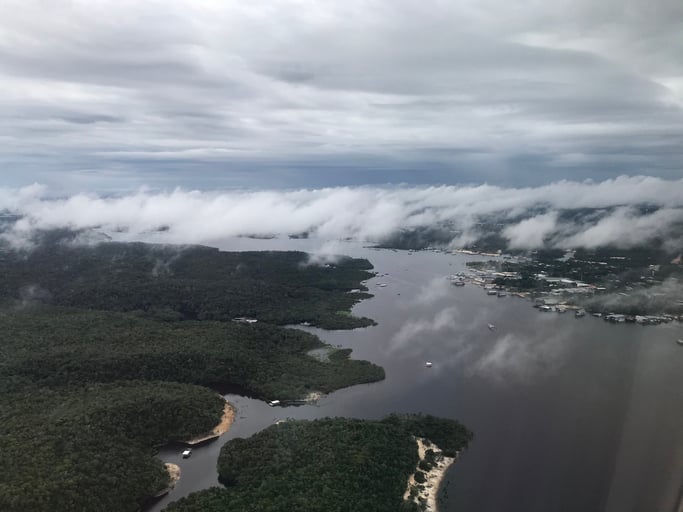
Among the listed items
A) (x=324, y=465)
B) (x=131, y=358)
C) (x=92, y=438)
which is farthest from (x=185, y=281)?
(x=324, y=465)

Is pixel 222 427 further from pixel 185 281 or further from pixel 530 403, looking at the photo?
pixel 185 281

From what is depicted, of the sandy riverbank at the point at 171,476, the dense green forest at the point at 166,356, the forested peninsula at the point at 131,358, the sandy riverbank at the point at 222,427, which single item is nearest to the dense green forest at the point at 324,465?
the sandy riverbank at the point at 171,476

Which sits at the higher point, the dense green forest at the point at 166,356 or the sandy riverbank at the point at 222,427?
the dense green forest at the point at 166,356

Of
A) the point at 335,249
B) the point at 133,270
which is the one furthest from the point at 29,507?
the point at 335,249

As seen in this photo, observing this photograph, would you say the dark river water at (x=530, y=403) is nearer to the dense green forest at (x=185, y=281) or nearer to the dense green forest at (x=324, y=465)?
the dense green forest at (x=324, y=465)

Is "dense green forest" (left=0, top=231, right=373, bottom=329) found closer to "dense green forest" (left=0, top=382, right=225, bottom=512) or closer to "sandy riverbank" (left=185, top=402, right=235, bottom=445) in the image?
"sandy riverbank" (left=185, top=402, right=235, bottom=445)

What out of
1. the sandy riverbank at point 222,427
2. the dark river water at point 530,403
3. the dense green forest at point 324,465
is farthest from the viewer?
the sandy riverbank at point 222,427
